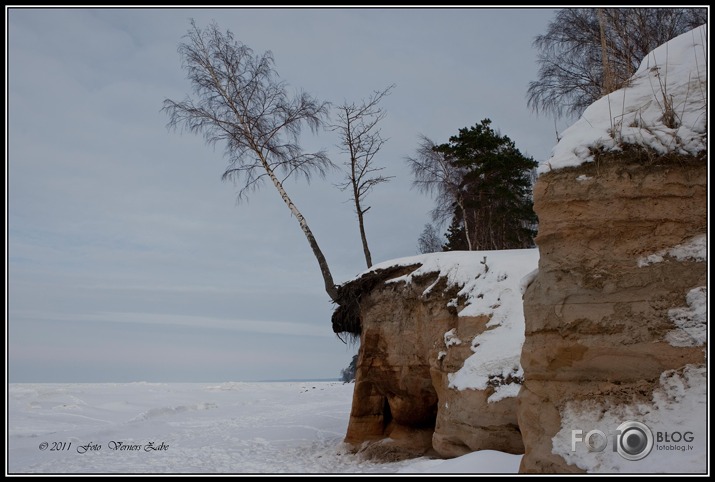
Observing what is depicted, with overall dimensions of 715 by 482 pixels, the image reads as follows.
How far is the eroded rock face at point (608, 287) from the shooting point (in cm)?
496

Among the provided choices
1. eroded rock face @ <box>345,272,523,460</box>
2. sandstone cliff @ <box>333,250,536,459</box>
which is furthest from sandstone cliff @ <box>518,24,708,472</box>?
eroded rock face @ <box>345,272,523,460</box>

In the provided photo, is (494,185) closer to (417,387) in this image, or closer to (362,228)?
(362,228)

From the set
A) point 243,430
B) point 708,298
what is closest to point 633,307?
point 708,298

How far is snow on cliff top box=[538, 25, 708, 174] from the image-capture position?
17.4ft

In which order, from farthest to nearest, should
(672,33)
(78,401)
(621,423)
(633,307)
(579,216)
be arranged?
1. (78,401)
2. (672,33)
3. (579,216)
4. (633,307)
5. (621,423)

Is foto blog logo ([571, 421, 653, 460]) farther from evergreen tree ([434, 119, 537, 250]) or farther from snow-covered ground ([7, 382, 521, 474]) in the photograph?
evergreen tree ([434, 119, 537, 250])

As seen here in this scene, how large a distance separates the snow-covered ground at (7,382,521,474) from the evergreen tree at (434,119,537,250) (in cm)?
841

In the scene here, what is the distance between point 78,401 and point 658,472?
2337cm

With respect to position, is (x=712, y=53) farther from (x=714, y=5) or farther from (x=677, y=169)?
(x=677, y=169)

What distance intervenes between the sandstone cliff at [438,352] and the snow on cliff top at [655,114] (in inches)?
90.7

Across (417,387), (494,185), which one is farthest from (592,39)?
(417,387)

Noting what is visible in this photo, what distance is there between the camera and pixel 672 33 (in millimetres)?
16000

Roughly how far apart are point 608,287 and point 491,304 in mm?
4843

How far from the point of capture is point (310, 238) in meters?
16.6
